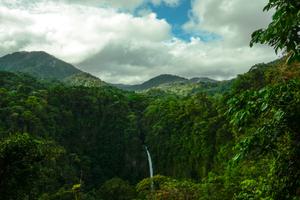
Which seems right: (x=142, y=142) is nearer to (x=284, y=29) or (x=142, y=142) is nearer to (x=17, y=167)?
(x=17, y=167)

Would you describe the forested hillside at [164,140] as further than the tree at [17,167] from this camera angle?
No

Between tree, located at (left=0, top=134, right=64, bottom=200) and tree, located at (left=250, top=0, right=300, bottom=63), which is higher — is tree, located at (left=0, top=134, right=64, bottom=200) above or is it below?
below

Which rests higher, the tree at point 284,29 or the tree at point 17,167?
the tree at point 284,29

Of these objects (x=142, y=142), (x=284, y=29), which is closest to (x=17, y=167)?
(x=284, y=29)

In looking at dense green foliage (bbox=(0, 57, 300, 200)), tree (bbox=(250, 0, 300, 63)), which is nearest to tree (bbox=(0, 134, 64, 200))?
dense green foliage (bbox=(0, 57, 300, 200))

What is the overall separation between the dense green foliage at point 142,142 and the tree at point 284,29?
46 cm

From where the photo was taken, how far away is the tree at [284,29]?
4387mm

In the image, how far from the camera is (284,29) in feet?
15.1

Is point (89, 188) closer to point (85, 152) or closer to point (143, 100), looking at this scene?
point (85, 152)

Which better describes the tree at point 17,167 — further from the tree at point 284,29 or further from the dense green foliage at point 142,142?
the tree at point 284,29

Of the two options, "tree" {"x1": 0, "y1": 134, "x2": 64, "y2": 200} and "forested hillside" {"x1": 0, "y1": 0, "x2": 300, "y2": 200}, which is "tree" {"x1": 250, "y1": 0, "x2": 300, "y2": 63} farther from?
"tree" {"x1": 0, "y1": 134, "x2": 64, "y2": 200}

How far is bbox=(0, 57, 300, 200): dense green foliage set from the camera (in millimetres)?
5074

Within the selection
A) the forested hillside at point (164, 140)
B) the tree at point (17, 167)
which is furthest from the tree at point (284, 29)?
the tree at point (17, 167)

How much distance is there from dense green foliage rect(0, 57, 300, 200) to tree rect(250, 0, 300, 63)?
0.46 metres
